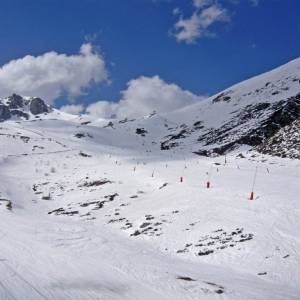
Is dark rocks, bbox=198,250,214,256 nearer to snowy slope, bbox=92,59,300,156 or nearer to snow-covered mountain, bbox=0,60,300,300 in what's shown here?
snow-covered mountain, bbox=0,60,300,300

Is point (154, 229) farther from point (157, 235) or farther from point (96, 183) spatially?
point (96, 183)

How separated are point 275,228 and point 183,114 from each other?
127 metres

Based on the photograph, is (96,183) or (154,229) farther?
(96,183)

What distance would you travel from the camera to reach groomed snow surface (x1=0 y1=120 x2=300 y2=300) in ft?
43.3

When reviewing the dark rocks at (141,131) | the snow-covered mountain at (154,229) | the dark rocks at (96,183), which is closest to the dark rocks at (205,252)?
the snow-covered mountain at (154,229)

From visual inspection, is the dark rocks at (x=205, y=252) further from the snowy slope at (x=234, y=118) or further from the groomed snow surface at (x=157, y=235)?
the snowy slope at (x=234, y=118)

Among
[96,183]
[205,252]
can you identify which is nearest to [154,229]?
[205,252]

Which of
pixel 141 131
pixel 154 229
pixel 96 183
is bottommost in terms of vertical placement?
pixel 154 229

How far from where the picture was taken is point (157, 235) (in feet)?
72.9

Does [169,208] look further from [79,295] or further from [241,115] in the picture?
[241,115]

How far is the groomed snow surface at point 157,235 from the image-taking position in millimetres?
13188

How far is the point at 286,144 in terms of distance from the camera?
40938mm

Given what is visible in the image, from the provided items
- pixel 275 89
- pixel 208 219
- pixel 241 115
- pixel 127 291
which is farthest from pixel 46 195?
pixel 275 89

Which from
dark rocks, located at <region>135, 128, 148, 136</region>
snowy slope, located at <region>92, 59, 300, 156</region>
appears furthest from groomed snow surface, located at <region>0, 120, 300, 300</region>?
dark rocks, located at <region>135, 128, 148, 136</region>
